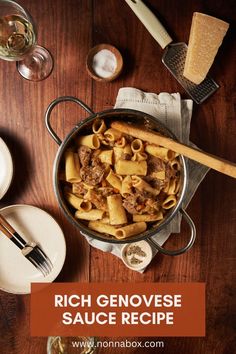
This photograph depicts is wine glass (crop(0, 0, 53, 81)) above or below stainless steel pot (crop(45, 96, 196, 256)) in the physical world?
above

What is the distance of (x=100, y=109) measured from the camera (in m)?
1.24

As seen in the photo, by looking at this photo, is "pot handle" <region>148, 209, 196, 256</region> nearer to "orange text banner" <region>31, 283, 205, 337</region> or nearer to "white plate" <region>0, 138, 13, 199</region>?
"orange text banner" <region>31, 283, 205, 337</region>

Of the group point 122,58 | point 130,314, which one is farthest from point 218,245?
point 122,58

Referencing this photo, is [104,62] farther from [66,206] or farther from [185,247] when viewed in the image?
[185,247]

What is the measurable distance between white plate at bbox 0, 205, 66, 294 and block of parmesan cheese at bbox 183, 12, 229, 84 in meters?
0.56

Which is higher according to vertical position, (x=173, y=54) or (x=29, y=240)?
(x=173, y=54)

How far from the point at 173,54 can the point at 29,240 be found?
2.12ft

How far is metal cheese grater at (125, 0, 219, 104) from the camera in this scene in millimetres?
1220

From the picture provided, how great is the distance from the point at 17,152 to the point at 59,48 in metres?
0.31

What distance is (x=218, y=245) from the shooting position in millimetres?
1268

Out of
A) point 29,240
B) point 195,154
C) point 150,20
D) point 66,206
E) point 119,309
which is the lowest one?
point 119,309

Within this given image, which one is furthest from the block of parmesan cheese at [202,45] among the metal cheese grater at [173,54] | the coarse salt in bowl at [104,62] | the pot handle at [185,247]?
the pot handle at [185,247]

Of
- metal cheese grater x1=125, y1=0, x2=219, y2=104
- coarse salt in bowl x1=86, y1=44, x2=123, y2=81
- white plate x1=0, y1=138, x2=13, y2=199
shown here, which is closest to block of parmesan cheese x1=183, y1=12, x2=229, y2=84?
metal cheese grater x1=125, y1=0, x2=219, y2=104

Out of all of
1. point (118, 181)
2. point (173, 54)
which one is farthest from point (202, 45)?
point (118, 181)
